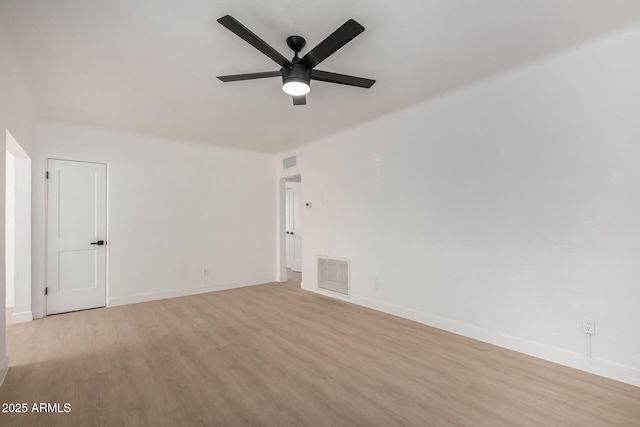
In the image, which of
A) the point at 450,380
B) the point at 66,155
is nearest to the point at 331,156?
the point at 450,380

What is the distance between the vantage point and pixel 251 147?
18.7 feet

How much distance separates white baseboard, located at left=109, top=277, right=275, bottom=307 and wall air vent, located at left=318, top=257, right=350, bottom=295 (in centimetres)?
150

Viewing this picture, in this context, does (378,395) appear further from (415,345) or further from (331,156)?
(331,156)

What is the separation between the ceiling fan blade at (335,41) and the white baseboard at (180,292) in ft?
14.5

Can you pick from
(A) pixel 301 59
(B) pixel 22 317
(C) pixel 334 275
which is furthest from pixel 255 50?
(B) pixel 22 317

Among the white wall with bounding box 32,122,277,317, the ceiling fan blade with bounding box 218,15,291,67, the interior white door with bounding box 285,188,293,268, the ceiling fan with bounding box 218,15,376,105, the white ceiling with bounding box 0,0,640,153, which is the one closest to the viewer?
the ceiling fan blade with bounding box 218,15,291,67

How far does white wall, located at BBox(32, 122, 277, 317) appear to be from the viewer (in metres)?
4.34

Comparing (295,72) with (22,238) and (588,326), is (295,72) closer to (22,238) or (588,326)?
(588,326)

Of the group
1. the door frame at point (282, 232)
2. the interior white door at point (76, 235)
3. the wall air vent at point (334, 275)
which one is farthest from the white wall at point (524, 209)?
the interior white door at point (76, 235)

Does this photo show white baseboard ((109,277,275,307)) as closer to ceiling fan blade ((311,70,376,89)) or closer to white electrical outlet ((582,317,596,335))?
ceiling fan blade ((311,70,376,89))

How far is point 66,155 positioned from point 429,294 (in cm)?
533

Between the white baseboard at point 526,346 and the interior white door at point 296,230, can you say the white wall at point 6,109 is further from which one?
the interior white door at point 296,230

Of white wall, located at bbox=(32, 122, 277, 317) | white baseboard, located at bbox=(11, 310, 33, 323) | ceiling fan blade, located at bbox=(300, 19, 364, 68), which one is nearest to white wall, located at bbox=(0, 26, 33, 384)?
white wall, located at bbox=(32, 122, 277, 317)

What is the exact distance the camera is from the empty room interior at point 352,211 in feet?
6.78
